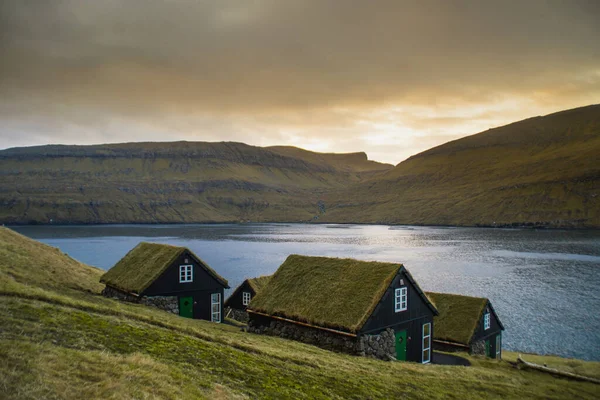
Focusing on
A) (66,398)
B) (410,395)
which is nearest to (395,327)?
(410,395)

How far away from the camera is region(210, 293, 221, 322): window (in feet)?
121

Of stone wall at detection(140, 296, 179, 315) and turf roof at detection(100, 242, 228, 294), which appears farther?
turf roof at detection(100, 242, 228, 294)

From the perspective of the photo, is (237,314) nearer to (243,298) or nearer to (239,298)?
(239,298)

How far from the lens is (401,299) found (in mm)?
27609

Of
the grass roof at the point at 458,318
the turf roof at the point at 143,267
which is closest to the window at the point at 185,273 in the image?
the turf roof at the point at 143,267

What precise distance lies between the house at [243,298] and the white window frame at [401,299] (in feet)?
62.4

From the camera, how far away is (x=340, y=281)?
93.6 ft

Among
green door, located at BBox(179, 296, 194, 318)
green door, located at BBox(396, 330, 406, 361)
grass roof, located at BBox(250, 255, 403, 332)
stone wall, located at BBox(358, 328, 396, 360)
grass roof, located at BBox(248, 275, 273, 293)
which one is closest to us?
stone wall, located at BBox(358, 328, 396, 360)

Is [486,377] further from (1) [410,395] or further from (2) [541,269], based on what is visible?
(2) [541,269]

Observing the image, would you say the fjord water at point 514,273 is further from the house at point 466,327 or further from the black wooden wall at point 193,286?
the black wooden wall at point 193,286

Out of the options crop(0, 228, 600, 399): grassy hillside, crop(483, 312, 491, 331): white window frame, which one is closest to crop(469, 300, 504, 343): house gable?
crop(483, 312, 491, 331): white window frame

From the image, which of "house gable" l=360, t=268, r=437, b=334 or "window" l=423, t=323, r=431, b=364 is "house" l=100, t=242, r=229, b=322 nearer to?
"house gable" l=360, t=268, r=437, b=334

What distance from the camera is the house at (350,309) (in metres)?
25.5

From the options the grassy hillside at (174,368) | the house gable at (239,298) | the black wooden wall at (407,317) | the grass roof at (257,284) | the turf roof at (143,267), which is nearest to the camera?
the grassy hillside at (174,368)
